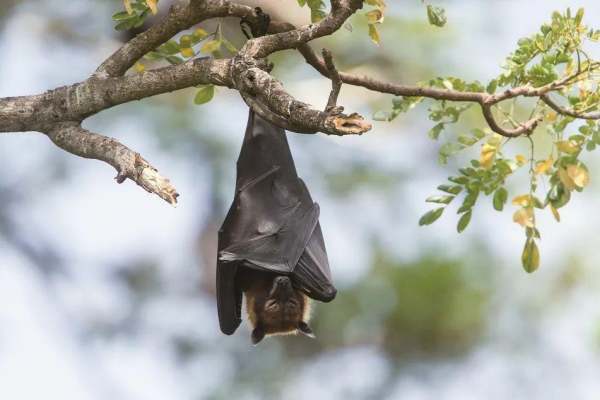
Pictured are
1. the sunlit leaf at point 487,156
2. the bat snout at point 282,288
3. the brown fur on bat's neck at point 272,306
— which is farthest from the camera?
the brown fur on bat's neck at point 272,306

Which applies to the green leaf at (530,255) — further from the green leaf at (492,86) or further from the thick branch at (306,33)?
the thick branch at (306,33)

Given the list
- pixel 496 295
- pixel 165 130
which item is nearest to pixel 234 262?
pixel 165 130

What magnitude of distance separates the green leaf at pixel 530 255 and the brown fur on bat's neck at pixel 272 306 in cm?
235

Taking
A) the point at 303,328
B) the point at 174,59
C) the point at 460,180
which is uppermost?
the point at 174,59

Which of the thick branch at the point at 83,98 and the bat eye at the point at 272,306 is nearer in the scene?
the thick branch at the point at 83,98

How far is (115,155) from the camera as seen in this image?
4711mm

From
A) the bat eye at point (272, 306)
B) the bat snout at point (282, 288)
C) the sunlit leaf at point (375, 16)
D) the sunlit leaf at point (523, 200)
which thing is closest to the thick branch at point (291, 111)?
the sunlit leaf at point (375, 16)

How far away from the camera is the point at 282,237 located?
723 cm

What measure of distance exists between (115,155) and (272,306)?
3.37 meters

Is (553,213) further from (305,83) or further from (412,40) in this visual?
(412,40)

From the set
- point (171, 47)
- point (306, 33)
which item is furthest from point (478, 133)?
point (171, 47)

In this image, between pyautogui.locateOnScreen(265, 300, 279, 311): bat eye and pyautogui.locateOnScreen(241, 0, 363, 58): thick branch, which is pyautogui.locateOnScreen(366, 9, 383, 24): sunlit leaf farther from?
pyautogui.locateOnScreen(265, 300, 279, 311): bat eye

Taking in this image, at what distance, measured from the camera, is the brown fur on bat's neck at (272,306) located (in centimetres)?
778

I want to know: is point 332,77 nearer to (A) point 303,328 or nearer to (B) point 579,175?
(B) point 579,175
